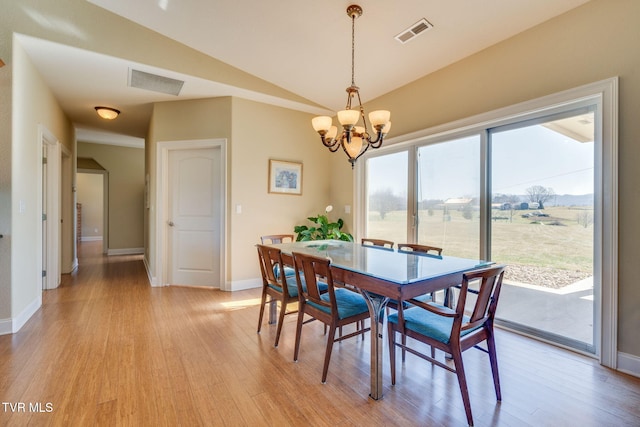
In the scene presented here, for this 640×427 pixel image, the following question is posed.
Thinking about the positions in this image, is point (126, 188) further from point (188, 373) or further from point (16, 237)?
point (188, 373)

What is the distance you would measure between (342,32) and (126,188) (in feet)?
22.1

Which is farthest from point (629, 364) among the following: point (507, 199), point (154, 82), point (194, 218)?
point (154, 82)

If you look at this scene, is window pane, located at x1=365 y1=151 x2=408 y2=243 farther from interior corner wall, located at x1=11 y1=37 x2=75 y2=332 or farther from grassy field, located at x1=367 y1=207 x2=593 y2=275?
interior corner wall, located at x1=11 y1=37 x2=75 y2=332

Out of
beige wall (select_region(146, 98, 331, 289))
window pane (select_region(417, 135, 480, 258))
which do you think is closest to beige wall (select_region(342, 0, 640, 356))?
window pane (select_region(417, 135, 480, 258))

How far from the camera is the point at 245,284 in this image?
14.0ft

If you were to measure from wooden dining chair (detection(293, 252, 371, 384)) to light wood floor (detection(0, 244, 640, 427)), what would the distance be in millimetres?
293

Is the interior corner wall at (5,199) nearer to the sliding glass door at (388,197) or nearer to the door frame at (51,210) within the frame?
the door frame at (51,210)

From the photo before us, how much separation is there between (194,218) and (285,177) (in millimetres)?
1477

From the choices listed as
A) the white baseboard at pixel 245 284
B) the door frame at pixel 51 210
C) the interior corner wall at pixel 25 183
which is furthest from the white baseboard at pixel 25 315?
the white baseboard at pixel 245 284

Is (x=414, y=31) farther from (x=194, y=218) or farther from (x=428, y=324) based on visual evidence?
(x=194, y=218)

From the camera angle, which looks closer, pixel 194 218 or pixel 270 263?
pixel 270 263

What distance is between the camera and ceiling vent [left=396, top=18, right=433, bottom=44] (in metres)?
2.72

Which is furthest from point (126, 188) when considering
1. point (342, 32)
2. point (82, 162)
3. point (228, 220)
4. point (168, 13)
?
point (342, 32)

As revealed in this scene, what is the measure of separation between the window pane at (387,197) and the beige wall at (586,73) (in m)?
1.05
